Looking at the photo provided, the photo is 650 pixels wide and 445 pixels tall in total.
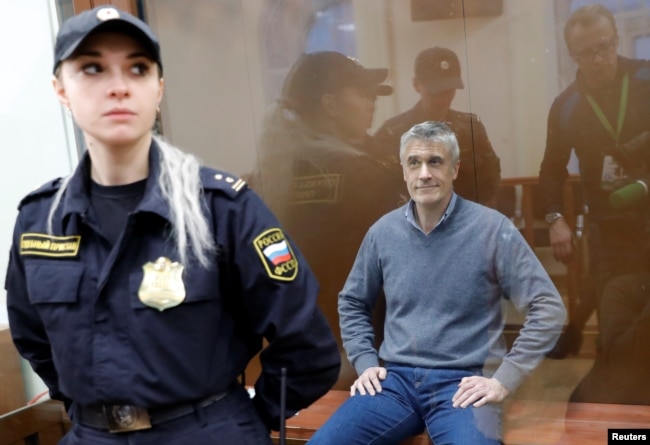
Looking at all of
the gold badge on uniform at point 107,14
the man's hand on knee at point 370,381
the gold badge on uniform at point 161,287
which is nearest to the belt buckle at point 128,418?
the gold badge on uniform at point 161,287

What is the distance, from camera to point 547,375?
2.64 metres

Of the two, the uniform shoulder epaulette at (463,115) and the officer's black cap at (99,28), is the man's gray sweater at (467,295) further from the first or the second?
the officer's black cap at (99,28)

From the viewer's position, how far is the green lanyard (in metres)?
2.46

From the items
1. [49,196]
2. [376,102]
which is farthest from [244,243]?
[376,102]

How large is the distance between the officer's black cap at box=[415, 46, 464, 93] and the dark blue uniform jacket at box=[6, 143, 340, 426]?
1.36 metres

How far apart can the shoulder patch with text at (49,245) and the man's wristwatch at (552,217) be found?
5.64ft

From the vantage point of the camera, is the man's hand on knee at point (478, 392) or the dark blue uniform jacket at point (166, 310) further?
the man's hand on knee at point (478, 392)

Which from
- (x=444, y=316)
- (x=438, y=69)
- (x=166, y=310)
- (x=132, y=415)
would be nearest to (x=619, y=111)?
(x=438, y=69)

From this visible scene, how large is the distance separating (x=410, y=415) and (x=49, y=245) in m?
1.40

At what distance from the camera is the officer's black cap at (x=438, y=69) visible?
2645 millimetres

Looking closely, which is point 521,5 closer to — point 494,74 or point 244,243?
point 494,74

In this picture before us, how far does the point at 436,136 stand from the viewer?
2578 mm

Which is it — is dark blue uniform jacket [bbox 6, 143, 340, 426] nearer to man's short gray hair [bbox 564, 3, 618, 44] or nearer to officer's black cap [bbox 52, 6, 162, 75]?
officer's black cap [bbox 52, 6, 162, 75]

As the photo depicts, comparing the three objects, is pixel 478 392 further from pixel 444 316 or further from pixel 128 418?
pixel 128 418
